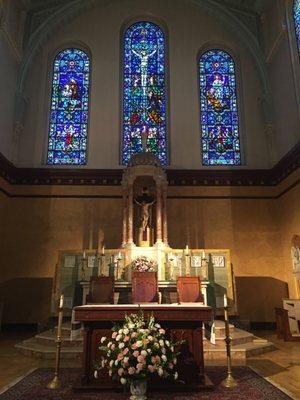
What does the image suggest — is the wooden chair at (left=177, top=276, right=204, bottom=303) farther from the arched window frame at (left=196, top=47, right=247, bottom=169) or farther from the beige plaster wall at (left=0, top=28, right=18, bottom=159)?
the beige plaster wall at (left=0, top=28, right=18, bottom=159)

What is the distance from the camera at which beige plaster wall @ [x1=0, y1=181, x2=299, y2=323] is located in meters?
10.7

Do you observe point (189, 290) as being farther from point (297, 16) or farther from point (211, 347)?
point (297, 16)

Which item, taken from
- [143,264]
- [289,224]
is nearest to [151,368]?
[143,264]

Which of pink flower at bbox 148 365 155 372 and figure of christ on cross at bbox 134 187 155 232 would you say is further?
figure of christ on cross at bbox 134 187 155 232

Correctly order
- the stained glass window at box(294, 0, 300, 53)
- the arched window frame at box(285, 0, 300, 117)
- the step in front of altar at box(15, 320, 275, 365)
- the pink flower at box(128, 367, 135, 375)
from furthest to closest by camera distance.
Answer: the stained glass window at box(294, 0, 300, 53) < the arched window frame at box(285, 0, 300, 117) < the step in front of altar at box(15, 320, 275, 365) < the pink flower at box(128, 367, 135, 375)

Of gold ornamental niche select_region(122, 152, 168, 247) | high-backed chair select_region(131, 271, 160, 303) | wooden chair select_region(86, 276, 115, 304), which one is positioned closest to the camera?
high-backed chair select_region(131, 271, 160, 303)

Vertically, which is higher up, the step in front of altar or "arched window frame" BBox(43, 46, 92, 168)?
"arched window frame" BBox(43, 46, 92, 168)

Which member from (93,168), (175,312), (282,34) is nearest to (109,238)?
(93,168)

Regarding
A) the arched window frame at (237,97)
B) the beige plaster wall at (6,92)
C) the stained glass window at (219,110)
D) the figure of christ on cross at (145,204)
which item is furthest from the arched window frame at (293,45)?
the beige plaster wall at (6,92)

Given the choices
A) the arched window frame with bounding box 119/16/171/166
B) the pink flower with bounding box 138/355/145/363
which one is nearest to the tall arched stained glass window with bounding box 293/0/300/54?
the arched window frame with bounding box 119/16/171/166

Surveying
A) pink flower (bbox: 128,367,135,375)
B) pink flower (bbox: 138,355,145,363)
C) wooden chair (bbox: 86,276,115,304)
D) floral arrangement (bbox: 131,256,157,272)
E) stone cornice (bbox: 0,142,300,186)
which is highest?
stone cornice (bbox: 0,142,300,186)

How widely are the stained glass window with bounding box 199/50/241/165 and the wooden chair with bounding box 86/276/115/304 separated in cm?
554

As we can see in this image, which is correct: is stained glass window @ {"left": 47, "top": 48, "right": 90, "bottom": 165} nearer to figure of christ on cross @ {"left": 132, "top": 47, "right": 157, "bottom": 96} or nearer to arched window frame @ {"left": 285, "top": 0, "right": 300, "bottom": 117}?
figure of christ on cross @ {"left": 132, "top": 47, "right": 157, "bottom": 96}

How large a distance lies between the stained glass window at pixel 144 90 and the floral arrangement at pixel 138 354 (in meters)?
8.17
